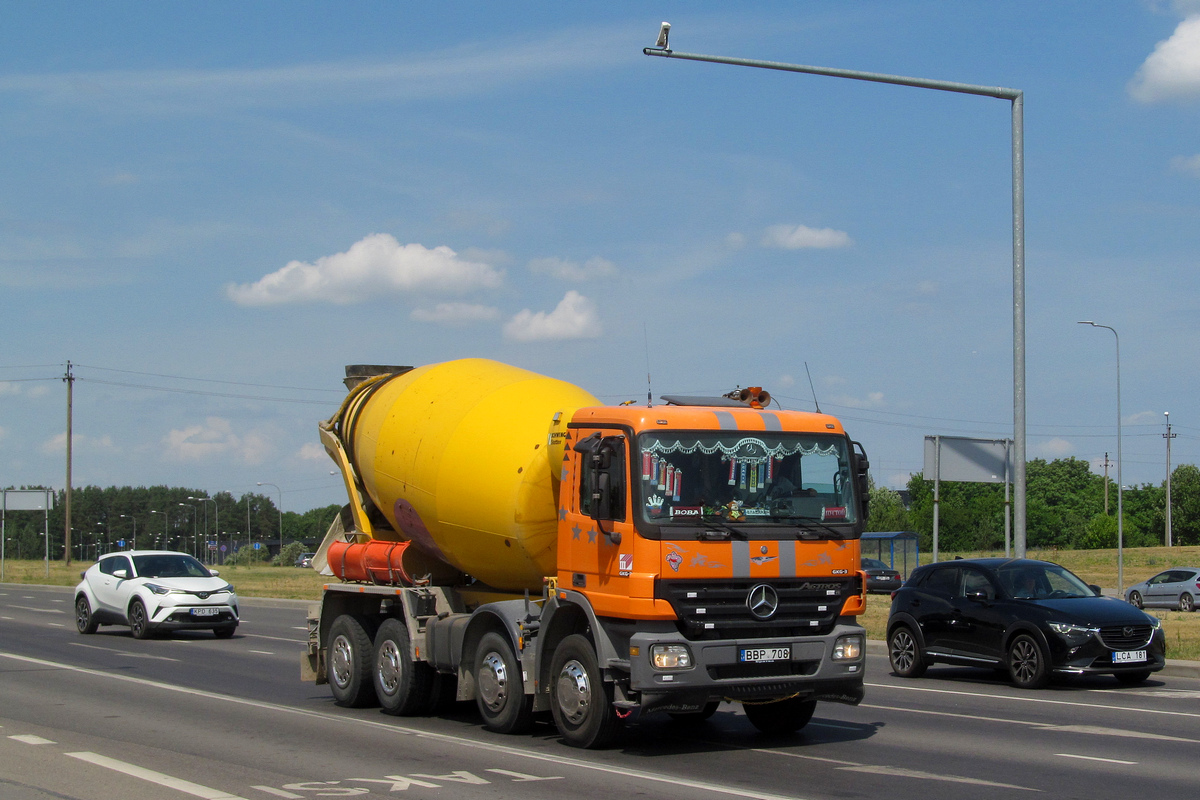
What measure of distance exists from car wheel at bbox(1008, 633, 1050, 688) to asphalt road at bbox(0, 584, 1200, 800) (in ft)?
0.71

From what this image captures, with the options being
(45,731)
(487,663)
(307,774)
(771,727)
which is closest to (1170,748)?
(771,727)

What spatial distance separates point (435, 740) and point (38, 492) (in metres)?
58.0

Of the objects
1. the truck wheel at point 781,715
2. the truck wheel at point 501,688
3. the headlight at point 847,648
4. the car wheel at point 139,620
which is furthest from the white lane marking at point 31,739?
the car wheel at point 139,620

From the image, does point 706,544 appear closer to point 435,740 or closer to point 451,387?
point 435,740

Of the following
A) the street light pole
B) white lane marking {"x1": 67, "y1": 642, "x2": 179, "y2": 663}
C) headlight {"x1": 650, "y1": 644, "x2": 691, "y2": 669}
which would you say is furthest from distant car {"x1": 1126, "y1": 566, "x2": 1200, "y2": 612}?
headlight {"x1": 650, "y1": 644, "x2": 691, "y2": 669}

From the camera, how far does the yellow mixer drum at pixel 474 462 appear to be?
11.0m

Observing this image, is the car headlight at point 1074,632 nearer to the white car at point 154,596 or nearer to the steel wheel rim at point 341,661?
the steel wheel rim at point 341,661

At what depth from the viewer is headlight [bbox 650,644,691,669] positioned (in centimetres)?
923

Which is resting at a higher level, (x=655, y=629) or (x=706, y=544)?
(x=706, y=544)

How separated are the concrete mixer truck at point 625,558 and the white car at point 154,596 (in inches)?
480

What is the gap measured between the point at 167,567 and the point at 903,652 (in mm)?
14905

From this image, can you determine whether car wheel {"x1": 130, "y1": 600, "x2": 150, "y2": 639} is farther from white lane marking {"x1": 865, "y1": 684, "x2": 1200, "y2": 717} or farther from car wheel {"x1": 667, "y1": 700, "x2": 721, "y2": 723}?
car wheel {"x1": 667, "y1": 700, "x2": 721, "y2": 723}

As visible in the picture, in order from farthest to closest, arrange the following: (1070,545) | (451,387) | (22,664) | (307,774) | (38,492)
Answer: (1070,545), (38,492), (22,664), (451,387), (307,774)

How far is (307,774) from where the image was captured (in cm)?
910
